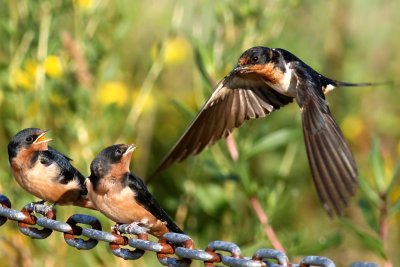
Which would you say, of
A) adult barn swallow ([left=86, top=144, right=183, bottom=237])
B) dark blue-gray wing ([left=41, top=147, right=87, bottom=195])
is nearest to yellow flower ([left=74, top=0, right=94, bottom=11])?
dark blue-gray wing ([left=41, top=147, right=87, bottom=195])

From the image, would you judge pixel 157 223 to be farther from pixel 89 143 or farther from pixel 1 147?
pixel 1 147

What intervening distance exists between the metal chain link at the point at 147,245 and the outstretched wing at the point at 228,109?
1051 millimetres

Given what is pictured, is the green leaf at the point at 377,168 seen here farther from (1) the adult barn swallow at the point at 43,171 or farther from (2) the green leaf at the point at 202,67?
(1) the adult barn swallow at the point at 43,171

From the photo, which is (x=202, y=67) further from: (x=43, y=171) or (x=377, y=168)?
(x=43, y=171)

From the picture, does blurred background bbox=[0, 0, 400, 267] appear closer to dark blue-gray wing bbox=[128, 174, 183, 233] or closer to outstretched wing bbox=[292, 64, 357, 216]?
outstretched wing bbox=[292, 64, 357, 216]

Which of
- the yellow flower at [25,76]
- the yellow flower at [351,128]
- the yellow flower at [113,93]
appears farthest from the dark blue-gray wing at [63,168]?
the yellow flower at [351,128]

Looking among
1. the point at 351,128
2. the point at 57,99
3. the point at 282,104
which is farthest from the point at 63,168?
the point at 351,128

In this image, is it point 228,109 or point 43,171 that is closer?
point 43,171

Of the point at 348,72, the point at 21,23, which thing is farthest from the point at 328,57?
the point at 21,23

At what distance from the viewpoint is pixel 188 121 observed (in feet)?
16.7

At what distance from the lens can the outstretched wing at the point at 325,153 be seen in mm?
2619

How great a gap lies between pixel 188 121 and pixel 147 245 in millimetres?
2926

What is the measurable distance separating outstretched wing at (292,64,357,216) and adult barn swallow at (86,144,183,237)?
1.49 ft

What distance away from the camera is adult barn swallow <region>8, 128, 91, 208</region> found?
2898 millimetres
